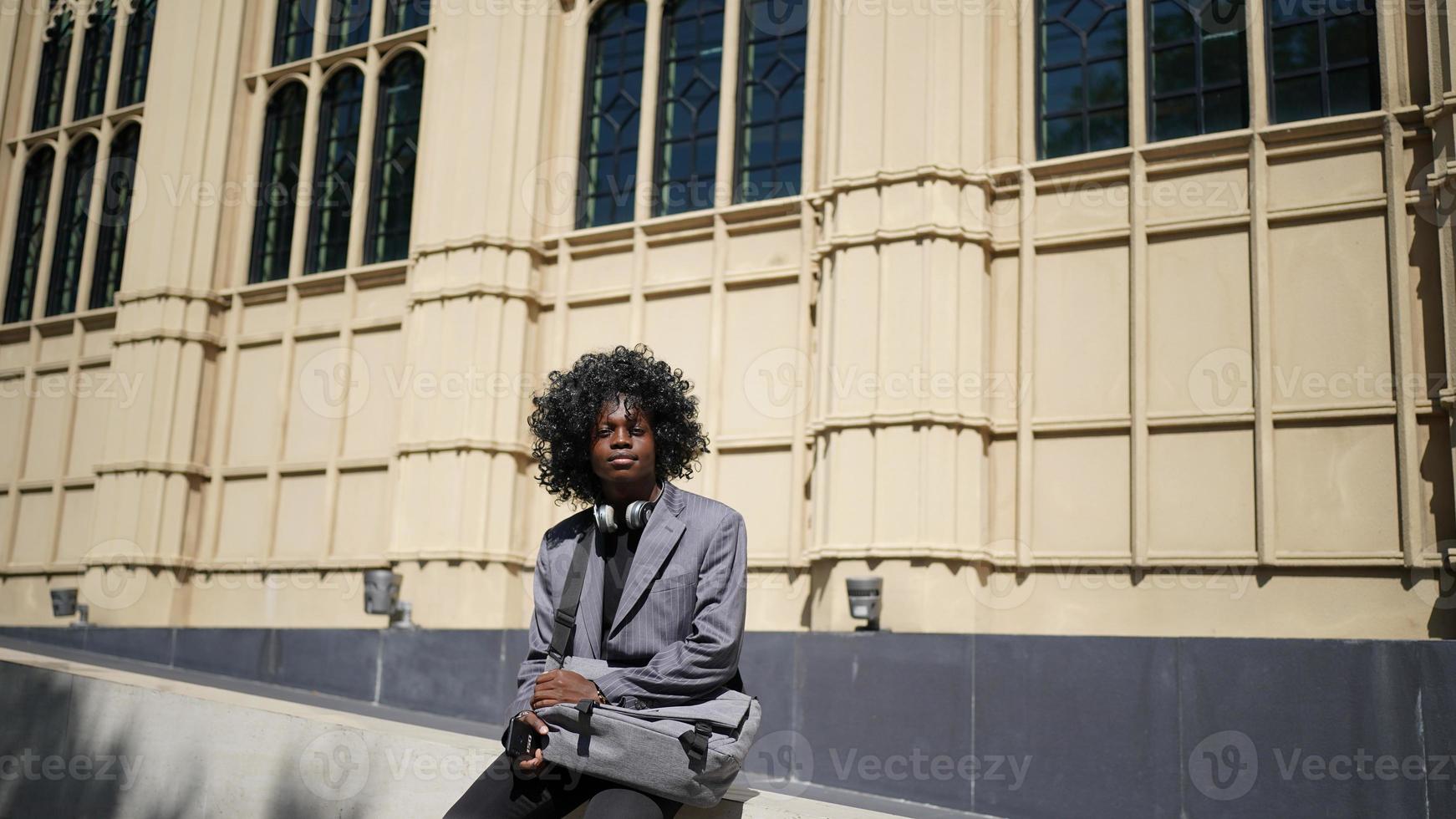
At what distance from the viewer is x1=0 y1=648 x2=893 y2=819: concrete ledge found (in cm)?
643

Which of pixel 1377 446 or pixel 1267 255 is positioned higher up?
pixel 1267 255

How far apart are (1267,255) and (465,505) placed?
902 centimetres

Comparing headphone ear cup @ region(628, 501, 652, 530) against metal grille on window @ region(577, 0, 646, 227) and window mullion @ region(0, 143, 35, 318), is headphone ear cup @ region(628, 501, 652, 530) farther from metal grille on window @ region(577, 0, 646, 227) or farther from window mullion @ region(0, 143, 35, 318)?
window mullion @ region(0, 143, 35, 318)

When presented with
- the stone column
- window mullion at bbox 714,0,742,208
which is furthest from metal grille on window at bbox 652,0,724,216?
the stone column

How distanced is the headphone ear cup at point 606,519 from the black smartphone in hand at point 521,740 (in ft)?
2.59

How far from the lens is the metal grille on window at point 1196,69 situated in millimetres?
11961

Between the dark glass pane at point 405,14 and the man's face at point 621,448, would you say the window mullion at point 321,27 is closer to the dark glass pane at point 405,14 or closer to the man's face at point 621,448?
the dark glass pane at point 405,14

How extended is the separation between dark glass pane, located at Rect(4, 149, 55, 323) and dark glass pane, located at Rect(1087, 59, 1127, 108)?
17299mm

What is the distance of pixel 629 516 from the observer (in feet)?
15.1

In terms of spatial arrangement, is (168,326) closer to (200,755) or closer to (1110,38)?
(200,755)

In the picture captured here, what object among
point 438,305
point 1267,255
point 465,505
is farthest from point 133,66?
point 1267,255

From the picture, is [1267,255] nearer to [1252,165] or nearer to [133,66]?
[1252,165]

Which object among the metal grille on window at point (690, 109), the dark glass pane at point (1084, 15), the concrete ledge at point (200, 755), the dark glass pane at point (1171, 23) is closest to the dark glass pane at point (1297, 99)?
the dark glass pane at point (1171, 23)

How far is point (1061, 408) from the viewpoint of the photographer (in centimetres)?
1203
